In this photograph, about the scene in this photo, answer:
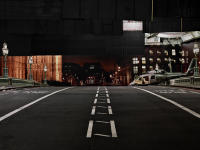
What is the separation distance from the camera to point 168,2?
32.9 metres

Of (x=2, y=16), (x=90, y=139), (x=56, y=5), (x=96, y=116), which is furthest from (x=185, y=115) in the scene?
(x=2, y=16)

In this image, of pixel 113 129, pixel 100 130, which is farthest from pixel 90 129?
pixel 113 129

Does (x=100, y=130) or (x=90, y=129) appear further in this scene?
(x=90, y=129)

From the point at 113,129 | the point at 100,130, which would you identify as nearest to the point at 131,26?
the point at 113,129

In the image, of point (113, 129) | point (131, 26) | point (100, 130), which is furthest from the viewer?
point (131, 26)

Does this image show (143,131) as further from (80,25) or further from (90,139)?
(80,25)

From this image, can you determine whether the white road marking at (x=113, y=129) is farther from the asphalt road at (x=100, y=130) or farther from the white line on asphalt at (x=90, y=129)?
the white line on asphalt at (x=90, y=129)

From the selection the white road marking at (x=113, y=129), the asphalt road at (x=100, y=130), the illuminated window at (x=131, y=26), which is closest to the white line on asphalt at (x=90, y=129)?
the asphalt road at (x=100, y=130)

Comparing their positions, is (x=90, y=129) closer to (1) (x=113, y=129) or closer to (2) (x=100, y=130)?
(2) (x=100, y=130)

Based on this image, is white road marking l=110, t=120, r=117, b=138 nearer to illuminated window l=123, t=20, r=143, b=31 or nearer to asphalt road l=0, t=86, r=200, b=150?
asphalt road l=0, t=86, r=200, b=150

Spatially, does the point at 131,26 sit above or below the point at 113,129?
above

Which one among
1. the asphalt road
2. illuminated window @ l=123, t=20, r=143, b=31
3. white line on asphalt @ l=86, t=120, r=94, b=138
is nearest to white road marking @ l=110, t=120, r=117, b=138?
the asphalt road

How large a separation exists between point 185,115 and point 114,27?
1183 inches

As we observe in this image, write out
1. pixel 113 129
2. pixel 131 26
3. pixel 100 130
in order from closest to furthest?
pixel 100 130, pixel 113 129, pixel 131 26
